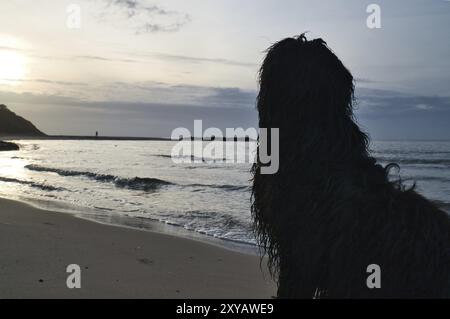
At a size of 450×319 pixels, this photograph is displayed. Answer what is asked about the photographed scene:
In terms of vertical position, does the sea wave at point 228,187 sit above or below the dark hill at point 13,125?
below

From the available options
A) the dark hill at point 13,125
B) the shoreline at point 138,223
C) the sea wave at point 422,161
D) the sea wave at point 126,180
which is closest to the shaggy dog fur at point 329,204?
the shoreline at point 138,223

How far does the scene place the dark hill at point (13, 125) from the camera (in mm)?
116250

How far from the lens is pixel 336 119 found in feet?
10.6

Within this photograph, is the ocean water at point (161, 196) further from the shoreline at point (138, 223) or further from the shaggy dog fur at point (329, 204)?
the shaggy dog fur at point (329, 204)

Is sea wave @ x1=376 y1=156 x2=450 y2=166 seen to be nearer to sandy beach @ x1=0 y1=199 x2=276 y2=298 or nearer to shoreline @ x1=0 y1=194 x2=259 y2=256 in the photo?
shoreline @ x1=0 y1=194 x2=259 y2=256

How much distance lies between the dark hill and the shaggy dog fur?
119m

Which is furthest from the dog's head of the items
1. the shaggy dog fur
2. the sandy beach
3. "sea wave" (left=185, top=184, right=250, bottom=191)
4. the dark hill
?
the dark hill

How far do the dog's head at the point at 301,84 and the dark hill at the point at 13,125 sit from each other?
119 metres

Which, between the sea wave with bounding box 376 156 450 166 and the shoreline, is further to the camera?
the sea wave with bounding box 376 156 450 166

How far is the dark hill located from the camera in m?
116

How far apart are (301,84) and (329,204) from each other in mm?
780

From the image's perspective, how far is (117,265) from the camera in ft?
20.0
